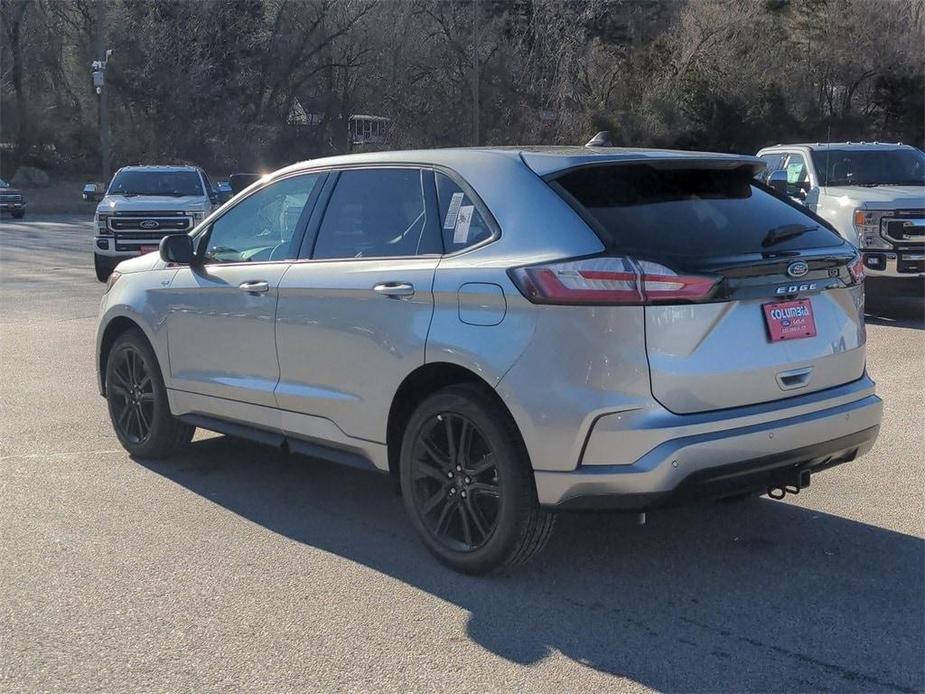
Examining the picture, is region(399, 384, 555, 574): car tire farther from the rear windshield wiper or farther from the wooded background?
the wooded background

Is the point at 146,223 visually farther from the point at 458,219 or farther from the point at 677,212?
the point at 677,212

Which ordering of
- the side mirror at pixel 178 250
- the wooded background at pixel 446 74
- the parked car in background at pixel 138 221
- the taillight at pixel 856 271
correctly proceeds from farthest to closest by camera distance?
1. the wooded background at pixel 446 74
2. the parked car in background at pixel 138 221
3. the side mirror at pixel 178 250
4. the taillight at pixel 856 271

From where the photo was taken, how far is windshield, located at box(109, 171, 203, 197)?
17953 mm

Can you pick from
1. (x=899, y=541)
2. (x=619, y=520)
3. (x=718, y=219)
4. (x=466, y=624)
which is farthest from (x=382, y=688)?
(x=899, y=541)

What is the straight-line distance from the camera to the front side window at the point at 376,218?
16.5ft

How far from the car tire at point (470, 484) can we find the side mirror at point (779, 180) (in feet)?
25.1

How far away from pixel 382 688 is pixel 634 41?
149 feet

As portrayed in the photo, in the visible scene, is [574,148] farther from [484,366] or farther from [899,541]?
[899,541]

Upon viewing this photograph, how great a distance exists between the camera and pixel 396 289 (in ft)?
15.9

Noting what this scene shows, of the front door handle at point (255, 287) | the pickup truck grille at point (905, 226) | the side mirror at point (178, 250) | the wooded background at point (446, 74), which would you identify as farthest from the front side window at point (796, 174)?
the wooded background at point (446, 74)

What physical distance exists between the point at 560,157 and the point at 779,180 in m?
8.22

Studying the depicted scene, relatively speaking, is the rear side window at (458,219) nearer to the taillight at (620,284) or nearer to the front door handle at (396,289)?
the front door handle at (396,289)

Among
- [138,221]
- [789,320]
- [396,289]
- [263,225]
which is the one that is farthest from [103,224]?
[789,320]

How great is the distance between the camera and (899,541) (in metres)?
5.08
